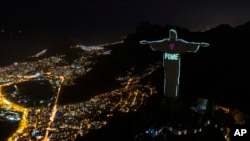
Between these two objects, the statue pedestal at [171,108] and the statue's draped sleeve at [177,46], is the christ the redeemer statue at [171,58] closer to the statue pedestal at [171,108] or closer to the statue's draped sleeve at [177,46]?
the statue's draped sleeve at [177,46]

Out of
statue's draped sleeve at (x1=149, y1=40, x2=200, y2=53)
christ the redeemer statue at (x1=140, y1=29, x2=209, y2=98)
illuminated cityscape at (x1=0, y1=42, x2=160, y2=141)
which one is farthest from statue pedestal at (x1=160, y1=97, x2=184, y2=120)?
illuminated cityscape at (x1=0, y1=42, x2=160, y2=141)

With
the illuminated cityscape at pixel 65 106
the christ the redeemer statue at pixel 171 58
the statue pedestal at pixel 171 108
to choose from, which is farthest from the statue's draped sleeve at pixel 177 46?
the illuminated cityscape at pixel 65 106

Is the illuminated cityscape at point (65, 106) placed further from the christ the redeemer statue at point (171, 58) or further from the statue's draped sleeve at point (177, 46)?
the statue's draped sleeve at point (177, 46)

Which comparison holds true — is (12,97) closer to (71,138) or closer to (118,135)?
(71,138)

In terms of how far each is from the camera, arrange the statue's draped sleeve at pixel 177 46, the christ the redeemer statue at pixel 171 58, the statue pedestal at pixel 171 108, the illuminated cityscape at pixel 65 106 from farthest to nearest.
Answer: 1. the illuminated cityscape at pixel 65 106
2. the statue pedestal at pixel 171 108
3. the christ the redeemer statue at pixel 171 58
4. the statue's draped sleeve at pixel 177 46

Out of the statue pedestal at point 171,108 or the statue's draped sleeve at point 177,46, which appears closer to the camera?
the statue's draped sleeve at point 177,46

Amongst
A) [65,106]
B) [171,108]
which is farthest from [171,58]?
[65,106]

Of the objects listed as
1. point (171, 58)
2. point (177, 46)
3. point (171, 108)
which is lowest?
point (171, 108)

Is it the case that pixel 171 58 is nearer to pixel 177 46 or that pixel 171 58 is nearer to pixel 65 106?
pixel 177 46

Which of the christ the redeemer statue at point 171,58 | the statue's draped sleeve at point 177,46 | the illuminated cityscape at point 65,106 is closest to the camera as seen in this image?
the statue's draped sleeve at point 177,46

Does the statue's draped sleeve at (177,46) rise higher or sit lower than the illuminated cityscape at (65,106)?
higher

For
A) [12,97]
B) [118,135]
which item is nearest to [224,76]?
[118,135]

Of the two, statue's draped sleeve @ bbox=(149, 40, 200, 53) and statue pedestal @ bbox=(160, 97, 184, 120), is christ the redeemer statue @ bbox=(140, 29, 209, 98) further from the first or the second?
statue pedestal @ bbox=(160, 97, 184, 120)
